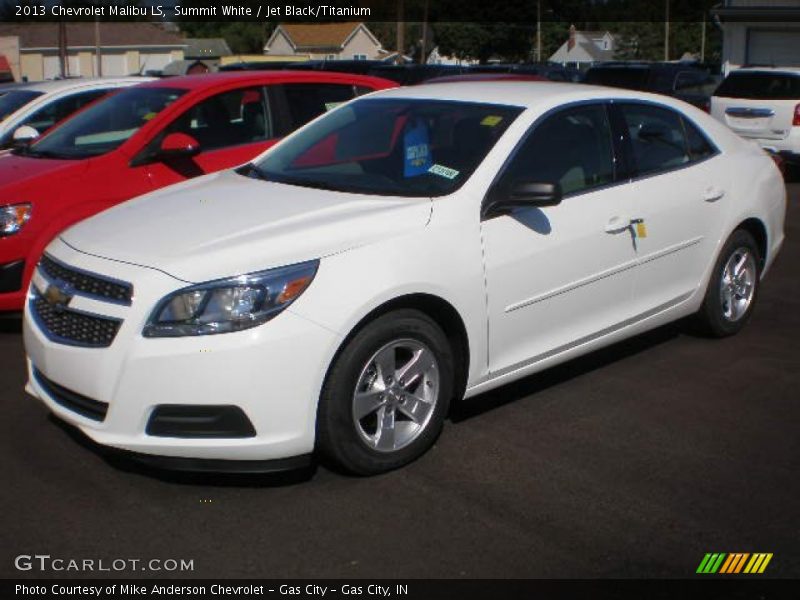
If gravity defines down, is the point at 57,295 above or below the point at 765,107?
below

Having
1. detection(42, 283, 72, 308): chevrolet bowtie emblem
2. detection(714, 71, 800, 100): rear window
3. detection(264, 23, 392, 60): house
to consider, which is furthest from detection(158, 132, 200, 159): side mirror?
detection(264, 23, 392, 60): house

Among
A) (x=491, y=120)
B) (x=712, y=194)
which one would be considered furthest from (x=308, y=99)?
(x=712, y=194)

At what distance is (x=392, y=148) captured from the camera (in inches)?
214

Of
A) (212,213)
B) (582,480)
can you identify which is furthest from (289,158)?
(582,480)

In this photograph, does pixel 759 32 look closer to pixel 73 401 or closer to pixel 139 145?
pixel 139 145

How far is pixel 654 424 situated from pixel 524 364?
71 cm

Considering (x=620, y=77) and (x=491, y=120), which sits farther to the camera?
(x=620, y=77)

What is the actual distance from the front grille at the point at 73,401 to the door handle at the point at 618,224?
259 cm

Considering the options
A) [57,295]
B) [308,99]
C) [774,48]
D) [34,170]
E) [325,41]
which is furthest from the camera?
[325,41]

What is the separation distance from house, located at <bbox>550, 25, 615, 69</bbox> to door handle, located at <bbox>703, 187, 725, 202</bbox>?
145ft

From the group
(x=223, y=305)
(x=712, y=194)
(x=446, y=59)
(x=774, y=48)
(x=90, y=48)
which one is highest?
(x=90, y=48)

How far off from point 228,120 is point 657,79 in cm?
1343

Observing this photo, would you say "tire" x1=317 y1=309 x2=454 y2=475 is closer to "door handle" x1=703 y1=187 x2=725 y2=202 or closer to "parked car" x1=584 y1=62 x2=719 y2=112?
"door handle" x1=703 y1=187 x2=725 y2=202

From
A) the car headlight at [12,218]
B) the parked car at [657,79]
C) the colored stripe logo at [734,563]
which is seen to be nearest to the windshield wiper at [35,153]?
the car headlight at [12,218]
